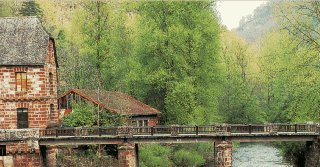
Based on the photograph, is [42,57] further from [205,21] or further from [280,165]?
[280,165]

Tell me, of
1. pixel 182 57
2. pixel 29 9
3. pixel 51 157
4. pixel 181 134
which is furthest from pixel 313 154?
pixel 29 9

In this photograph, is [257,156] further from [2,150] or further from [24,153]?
[2,150]

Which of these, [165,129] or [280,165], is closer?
[165,129]

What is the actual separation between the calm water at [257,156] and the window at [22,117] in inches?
804

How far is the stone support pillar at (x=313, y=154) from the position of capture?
36156 mm

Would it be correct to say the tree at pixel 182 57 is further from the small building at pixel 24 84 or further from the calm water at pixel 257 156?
the small building at pixel 24 84

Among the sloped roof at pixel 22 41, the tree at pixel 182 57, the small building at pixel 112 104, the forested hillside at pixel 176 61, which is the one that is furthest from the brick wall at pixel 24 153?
the tree at pixel 182 57

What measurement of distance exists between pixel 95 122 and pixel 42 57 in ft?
25.3

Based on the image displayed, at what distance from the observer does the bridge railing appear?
36750 millimetres

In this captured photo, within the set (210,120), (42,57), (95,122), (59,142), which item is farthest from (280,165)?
(42,57)

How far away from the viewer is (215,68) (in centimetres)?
5512

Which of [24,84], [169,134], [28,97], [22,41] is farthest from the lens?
[22,41]

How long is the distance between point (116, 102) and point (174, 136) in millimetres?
12248

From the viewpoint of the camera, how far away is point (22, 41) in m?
42.4
